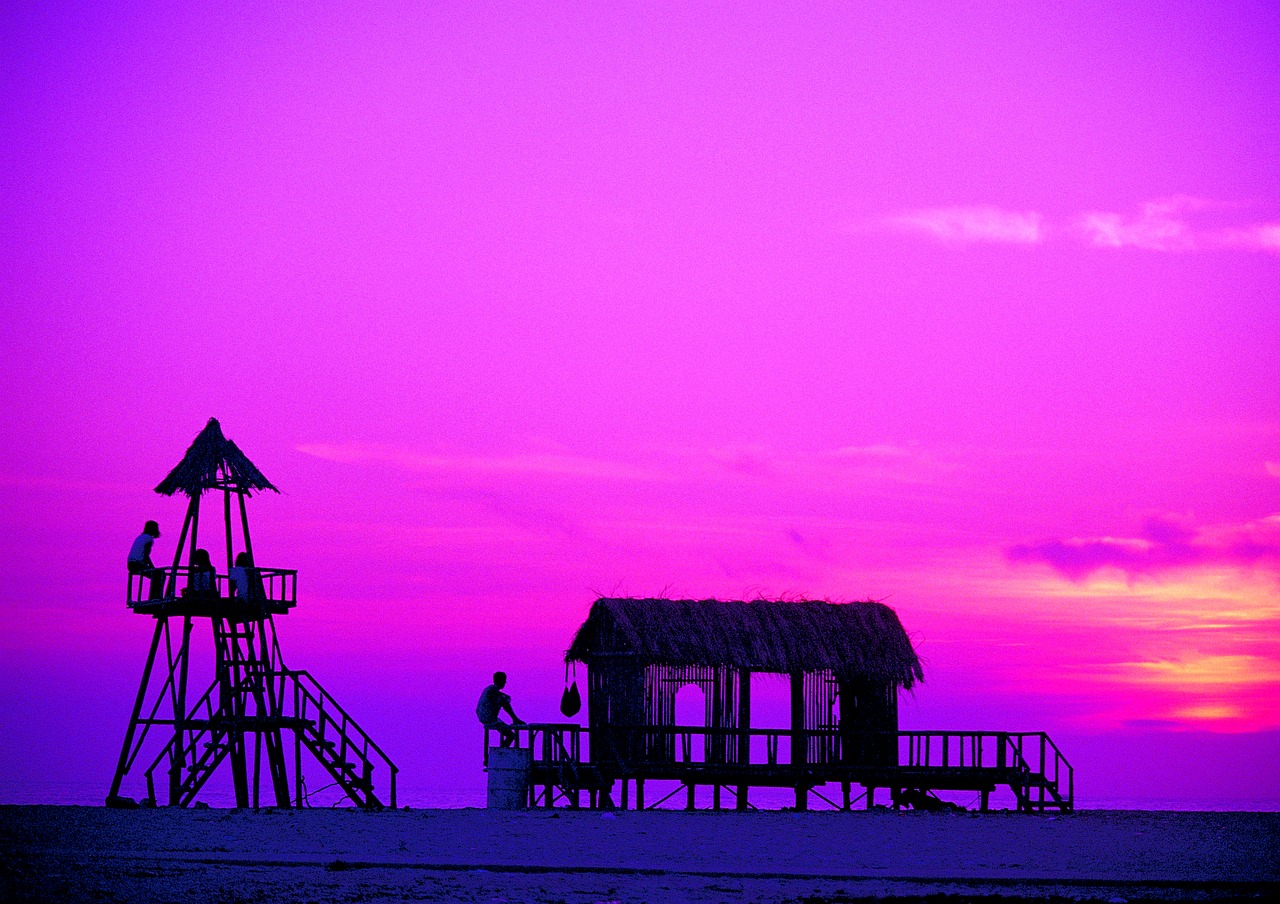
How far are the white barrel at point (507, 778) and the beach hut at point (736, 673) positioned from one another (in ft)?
5.63

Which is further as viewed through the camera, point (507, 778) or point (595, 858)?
point (507, 778)

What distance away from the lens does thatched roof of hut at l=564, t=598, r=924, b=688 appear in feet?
111

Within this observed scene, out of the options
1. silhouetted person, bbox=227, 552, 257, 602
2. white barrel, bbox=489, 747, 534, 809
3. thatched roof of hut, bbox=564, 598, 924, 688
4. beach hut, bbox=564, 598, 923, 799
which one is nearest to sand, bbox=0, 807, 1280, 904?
white barrel, bbox=489, 747, 534, 809

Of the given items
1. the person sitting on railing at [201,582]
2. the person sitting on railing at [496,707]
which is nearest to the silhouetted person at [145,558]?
the person sitting on railing at [201,582]

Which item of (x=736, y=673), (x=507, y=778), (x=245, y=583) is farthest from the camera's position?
(x=245, y=583)

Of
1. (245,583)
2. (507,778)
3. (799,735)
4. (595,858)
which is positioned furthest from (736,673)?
(595,858)

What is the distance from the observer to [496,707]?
108ft

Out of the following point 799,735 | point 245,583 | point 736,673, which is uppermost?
point 245,583

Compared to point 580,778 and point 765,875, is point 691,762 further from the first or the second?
point 765,875

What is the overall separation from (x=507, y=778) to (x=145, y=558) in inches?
365

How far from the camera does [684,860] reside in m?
21.4

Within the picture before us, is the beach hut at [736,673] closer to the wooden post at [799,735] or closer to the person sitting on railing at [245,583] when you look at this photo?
the wooden post at [799,735]

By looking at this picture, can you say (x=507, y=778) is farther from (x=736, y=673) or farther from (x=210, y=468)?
(x=210, y=468)

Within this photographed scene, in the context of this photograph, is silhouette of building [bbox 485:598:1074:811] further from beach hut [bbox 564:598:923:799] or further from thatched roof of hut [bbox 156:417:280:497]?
thatched roof of hut [bbox 156:417:280:497]
